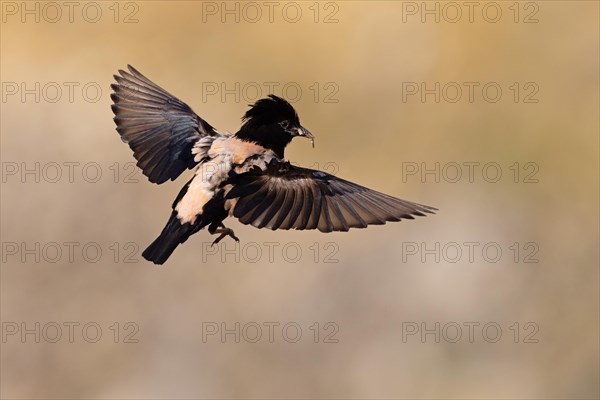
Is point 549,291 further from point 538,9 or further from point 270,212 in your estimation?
point 270,212

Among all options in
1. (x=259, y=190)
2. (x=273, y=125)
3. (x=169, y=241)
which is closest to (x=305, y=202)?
(x=259, y=190)

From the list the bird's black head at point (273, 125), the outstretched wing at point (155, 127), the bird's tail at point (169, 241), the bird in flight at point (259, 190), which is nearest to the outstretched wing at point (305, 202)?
the bird in flight at point (259, 190)

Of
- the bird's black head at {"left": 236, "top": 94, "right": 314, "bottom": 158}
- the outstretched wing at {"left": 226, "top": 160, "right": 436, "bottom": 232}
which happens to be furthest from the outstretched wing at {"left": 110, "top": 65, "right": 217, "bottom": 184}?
the outstretched wing at {"left": 226, "top": 160, "right": 436, "bottom": 232}

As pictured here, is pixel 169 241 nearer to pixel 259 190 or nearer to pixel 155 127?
pixel 259 190

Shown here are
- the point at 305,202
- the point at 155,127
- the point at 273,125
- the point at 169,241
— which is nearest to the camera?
the point at 305,202

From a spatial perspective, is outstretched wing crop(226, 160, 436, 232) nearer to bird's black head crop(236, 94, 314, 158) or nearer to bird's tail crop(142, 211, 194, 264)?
bird's black head crop(236, 94, 314, 158)

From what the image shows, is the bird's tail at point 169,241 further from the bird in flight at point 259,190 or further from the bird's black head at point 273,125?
the bird's black head at point 273,125
